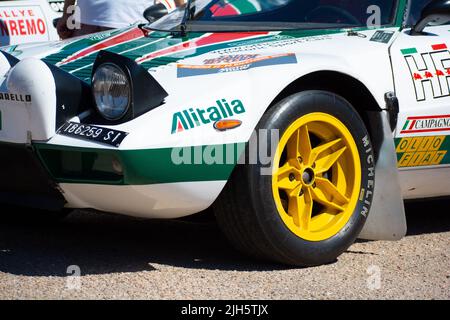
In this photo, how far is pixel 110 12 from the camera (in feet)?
→ 23.4

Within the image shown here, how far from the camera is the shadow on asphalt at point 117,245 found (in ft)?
14.6

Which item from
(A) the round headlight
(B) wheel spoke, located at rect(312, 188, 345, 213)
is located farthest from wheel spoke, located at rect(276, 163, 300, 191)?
(A) the round headlight

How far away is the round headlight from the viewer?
403 cm

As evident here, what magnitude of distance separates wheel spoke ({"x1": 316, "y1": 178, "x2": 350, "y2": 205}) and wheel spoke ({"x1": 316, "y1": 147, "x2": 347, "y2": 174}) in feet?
0.17

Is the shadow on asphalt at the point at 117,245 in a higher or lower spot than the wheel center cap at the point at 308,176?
lower

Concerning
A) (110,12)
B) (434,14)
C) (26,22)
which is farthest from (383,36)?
(26,22)

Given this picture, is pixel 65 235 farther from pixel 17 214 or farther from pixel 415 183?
pixel 415 183

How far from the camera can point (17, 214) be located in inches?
209

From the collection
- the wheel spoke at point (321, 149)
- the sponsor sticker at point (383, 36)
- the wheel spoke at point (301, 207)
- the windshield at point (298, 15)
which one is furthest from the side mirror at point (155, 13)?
the wheel spoke at point (301, 207)

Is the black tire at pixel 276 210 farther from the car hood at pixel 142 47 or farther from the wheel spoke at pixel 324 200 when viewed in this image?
the car hood at pixel 142 47

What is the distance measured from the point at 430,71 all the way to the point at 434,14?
286 mm

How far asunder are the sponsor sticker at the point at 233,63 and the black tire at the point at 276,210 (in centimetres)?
18

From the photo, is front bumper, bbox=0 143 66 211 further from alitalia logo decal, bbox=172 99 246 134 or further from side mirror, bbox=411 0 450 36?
side mirror, bbox=411 0 450 36

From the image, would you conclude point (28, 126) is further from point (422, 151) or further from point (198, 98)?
point (422, 151)
